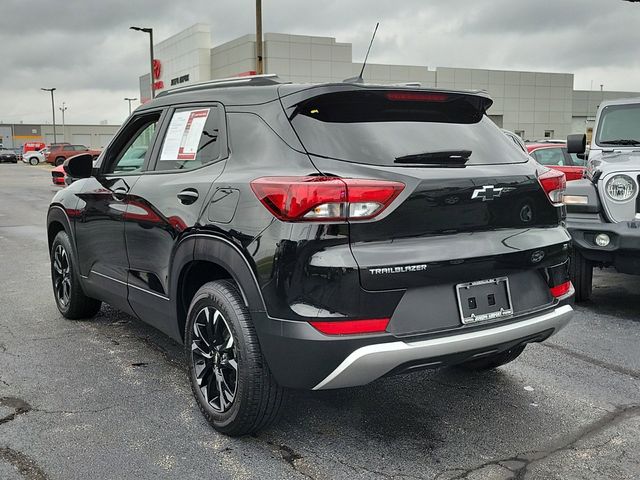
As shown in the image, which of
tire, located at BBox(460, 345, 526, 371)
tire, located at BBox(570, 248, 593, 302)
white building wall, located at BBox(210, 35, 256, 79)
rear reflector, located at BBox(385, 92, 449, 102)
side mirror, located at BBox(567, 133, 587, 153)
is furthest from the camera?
white building wall, located at BBox(210, 35, 256, 79)

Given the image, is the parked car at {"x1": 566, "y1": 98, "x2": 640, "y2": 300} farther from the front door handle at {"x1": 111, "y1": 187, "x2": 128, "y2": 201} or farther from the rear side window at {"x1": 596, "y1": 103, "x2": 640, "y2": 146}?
the front door handle at {"x1": 111, "y1": 187, "x2": 128, "y2": 201}

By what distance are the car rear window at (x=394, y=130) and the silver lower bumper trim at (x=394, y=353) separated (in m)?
0.82

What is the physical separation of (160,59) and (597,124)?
168ft

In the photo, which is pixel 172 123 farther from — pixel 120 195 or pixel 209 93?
pixel 120 195

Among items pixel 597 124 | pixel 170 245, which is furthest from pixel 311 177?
pixel 597 124

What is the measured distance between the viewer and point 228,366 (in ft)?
10.4

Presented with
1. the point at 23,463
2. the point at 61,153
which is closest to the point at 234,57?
the point at 61,153

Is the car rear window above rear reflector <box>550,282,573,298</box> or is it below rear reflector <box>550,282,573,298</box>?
above

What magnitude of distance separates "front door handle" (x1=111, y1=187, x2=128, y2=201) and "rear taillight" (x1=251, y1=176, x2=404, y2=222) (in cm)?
170

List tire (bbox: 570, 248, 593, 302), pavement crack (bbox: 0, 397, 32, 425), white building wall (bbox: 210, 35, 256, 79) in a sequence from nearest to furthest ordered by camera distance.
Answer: pavement crack (bbox: 0, 397, 32, 425) → tire (bbox: 570, 248, 593, 302) → white building wall (bbox: 210, 35, 256, 79)

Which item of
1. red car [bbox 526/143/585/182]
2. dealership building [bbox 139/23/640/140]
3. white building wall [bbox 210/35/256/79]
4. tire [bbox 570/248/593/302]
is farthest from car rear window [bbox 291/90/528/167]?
white building wall [bbox 210/35/256/79]

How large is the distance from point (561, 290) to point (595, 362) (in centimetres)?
136

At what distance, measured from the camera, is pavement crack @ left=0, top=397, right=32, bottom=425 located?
136 inches

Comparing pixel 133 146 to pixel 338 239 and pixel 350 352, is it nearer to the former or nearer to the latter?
pixel 338 239
